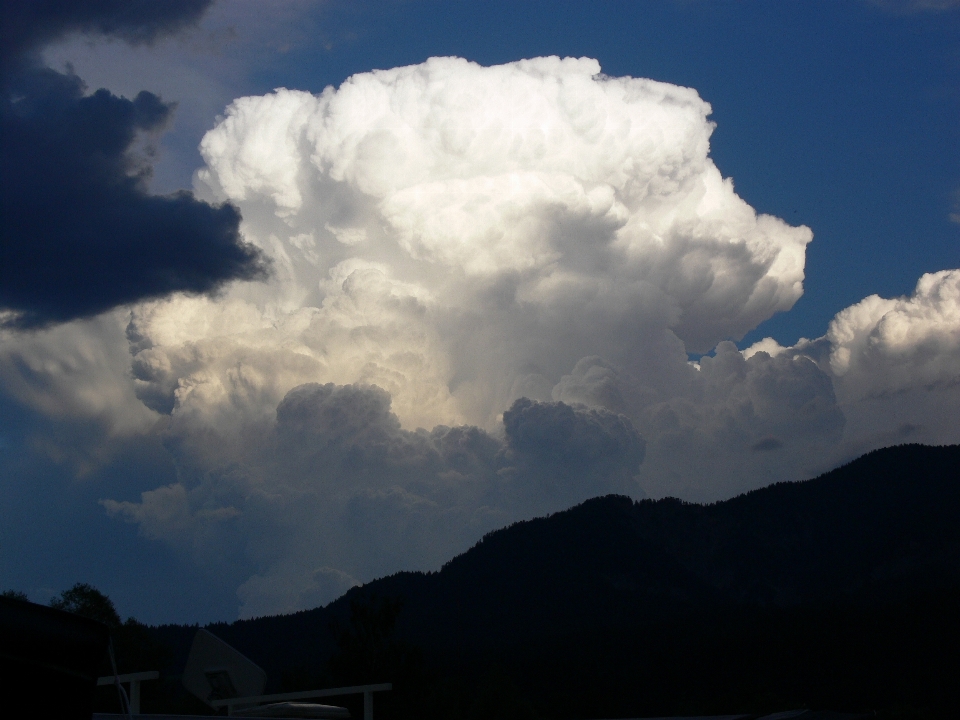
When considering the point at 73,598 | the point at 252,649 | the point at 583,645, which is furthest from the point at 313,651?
the point at 73,598

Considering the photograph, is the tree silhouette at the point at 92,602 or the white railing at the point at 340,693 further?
the tree silhouette at the point at 92,602

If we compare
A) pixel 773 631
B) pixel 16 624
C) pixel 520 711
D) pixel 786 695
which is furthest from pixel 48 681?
pixel 773 631

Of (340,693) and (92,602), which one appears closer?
(340,693)

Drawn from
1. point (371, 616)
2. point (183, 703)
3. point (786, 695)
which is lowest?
point (786, 695)

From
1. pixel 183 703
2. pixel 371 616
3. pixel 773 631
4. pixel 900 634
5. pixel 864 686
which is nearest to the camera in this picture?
pixel 183 703

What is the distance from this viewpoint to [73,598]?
10275 centimetres

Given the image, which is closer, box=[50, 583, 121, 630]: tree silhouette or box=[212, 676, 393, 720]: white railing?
box=[212, 676, 393, 720]: white railing

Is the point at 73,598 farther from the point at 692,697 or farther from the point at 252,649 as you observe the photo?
the point at 692,697

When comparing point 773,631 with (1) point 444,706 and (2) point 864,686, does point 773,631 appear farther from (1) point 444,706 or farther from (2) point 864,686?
(1) point 444,706

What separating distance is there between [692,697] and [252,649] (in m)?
85.2

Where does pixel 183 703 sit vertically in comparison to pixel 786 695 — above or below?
above

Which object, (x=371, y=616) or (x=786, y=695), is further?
(x=786, y=695)

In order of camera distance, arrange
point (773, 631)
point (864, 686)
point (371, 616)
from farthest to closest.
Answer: point (773, 631)
point (864, 686)
point (371, 616)

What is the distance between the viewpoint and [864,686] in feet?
511
